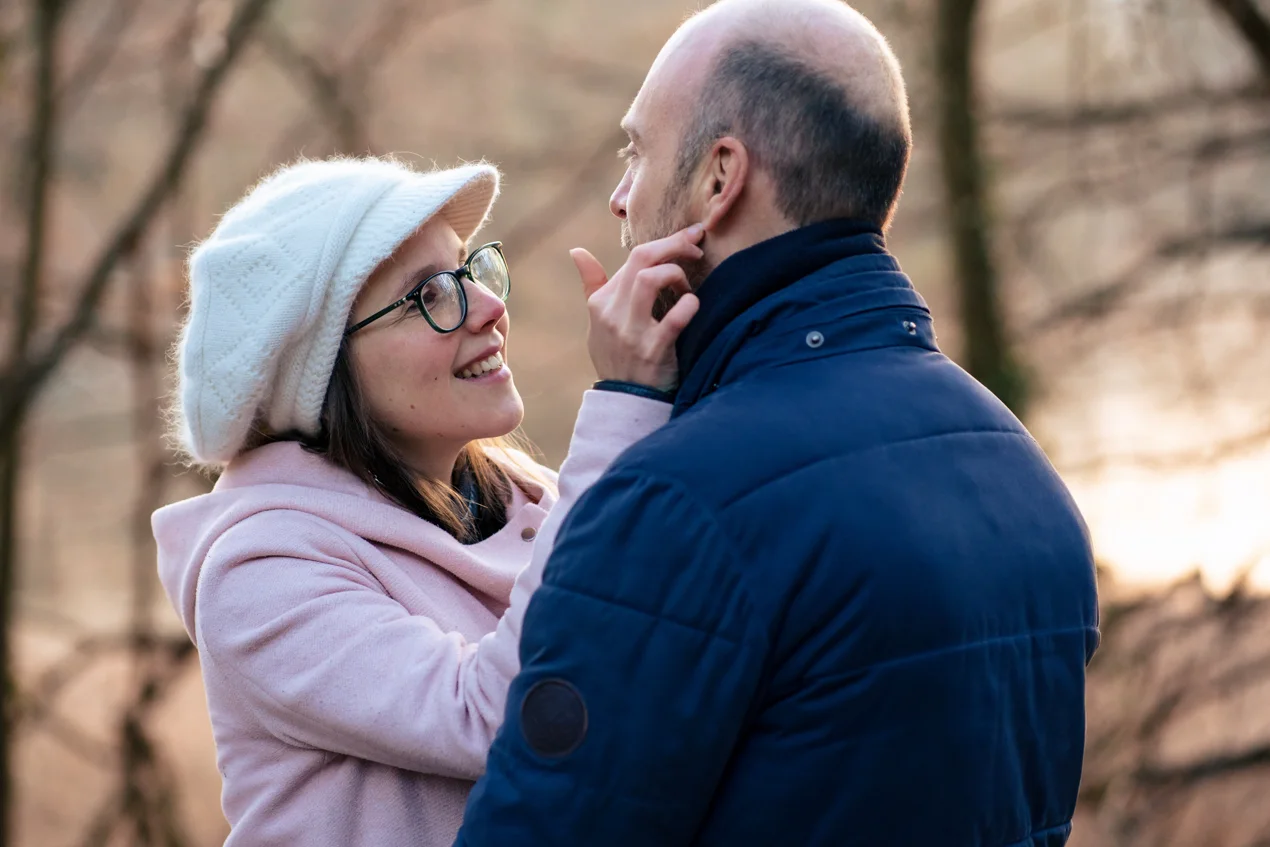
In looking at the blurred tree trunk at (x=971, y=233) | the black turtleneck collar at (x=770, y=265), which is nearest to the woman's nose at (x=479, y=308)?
the black turtleneck collar at (x=770, y=265)

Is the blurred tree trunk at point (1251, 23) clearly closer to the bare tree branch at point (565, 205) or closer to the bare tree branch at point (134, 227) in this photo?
the bare tree branch at point (565, 205)

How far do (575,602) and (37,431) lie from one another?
17.6 feet

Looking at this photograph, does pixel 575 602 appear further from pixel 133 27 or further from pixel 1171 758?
pixel 133 27

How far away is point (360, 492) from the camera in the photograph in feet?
6.36

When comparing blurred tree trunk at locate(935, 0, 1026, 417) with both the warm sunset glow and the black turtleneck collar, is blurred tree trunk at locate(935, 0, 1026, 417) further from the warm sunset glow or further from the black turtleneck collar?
the black turtleneck collar

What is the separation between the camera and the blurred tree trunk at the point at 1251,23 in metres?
4.29

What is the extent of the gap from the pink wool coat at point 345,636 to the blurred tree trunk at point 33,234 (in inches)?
116

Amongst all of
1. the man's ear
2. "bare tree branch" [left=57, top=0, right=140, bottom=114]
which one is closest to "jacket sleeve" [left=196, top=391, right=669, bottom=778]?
the man's ear

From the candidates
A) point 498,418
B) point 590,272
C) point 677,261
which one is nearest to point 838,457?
point 677,261

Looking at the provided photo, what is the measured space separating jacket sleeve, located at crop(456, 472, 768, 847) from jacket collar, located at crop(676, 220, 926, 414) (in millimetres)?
220

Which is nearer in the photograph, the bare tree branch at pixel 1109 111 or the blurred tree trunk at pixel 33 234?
the blurred tree trunk at pixel 33 234

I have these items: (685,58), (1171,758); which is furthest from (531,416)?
(685,58)

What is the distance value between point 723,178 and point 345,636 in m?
0.72

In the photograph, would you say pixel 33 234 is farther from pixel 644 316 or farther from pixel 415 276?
pixel 644 316
